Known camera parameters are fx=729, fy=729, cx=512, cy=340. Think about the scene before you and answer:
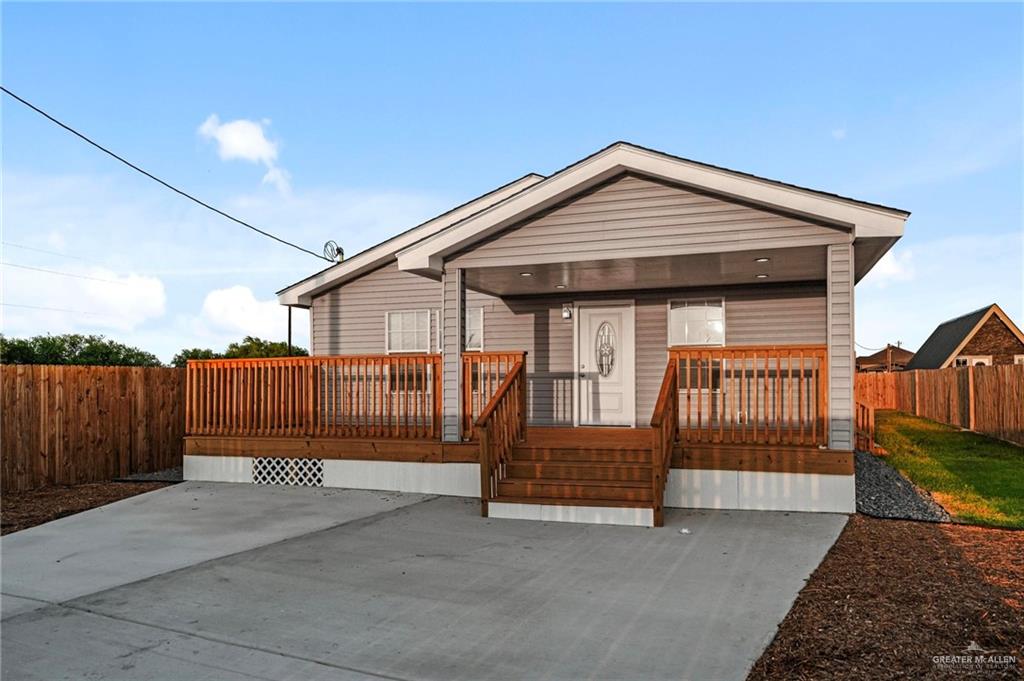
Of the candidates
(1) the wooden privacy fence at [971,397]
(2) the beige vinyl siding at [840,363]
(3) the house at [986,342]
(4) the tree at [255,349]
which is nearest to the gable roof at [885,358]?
(3) the house at [986,342]

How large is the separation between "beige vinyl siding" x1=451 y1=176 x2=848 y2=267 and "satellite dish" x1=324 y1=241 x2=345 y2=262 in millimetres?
6621

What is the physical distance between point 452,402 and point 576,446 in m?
2.03

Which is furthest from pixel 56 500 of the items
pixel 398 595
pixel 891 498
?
pixel 891 498

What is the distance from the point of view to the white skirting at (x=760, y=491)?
830cm

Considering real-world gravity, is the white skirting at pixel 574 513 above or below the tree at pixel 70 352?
below

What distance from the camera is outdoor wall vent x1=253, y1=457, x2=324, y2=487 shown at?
10953mm

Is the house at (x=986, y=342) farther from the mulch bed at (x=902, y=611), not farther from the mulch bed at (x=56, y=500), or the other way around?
the mulch bed at (x=56, y=500)

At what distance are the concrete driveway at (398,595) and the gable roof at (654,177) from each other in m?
3.40

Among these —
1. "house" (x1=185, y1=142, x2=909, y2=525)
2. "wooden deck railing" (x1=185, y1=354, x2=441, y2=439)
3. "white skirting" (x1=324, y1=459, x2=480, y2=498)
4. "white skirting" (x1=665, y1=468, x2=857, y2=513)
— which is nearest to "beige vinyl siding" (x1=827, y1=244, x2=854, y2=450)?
"house" (x1=185, y1=142, x2=909, y2=525)

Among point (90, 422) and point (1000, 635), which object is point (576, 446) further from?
point (90, 422)

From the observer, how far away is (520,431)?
954 centimetres

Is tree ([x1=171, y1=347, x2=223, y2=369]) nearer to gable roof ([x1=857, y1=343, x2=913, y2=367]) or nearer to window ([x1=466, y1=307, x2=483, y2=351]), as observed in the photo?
window ([x1=466, y1=307, x2=483, y2=351])

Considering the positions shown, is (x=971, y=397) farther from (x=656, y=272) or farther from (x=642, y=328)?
(x=656, y=272)

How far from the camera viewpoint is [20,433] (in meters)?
10.6
